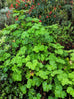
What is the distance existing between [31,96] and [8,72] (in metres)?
0.69

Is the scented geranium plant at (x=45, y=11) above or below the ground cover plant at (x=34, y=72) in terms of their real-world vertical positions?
above

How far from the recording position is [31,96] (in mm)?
2174

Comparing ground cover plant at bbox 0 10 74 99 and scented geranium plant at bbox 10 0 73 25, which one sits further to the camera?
scented geranium plant at bbox 10 0 73 25

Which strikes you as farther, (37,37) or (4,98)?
(37,37)

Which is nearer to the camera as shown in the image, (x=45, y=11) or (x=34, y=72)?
(x=34, y=72)

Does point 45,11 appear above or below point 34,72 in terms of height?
above

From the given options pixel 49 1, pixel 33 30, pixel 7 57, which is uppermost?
pixel 49 1

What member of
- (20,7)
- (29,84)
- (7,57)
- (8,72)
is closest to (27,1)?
(20,7)

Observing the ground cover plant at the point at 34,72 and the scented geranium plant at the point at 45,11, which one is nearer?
the ground cover plant at the point at 34,72

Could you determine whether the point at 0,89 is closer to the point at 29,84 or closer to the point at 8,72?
the point at 8,72

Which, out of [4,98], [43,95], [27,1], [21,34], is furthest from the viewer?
[27,1]

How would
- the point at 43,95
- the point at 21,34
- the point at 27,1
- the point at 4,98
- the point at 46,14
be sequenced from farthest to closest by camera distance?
the point at 27,1 < the point at 46,14 < the point at 21,34 < the point at 43,95 < the point at 4,98

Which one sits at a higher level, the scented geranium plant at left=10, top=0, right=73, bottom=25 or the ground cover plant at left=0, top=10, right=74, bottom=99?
the scented geranium plant at left=10, top=0, right=73, bottom=25

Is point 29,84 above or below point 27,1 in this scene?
below
